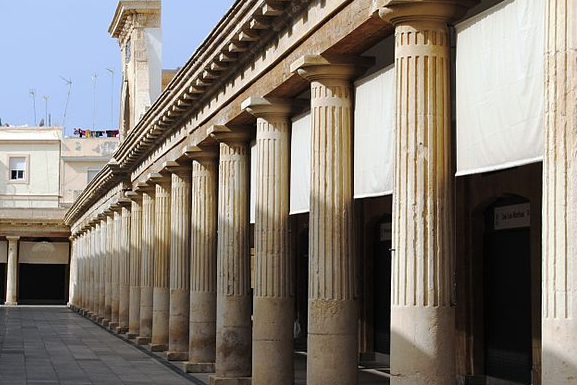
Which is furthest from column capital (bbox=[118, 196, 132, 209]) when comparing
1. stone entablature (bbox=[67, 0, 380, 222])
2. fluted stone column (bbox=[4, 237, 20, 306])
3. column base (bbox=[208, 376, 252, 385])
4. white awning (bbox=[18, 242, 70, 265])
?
white awning (bbox=[18, 242, 70, 265])

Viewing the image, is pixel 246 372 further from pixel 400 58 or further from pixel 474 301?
pixel 400 58

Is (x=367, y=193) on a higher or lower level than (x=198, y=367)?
higher

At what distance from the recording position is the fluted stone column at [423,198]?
1038 centimetres

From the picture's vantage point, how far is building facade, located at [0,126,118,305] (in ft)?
212

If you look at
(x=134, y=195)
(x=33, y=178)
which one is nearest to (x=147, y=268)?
(x=134, y=195)

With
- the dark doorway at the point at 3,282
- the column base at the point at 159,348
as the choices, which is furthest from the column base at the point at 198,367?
the dark doorway at the point at 3,282

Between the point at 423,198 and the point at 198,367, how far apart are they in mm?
11247

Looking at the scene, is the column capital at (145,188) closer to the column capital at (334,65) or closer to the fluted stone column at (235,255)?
the fluted stone column at (235,255)

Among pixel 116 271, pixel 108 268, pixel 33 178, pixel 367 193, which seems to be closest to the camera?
pixel 367 193

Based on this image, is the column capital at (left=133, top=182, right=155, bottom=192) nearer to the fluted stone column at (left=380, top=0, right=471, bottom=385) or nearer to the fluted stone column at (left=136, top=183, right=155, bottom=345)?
the fluted stone column at (left=136, top=183, right=155, bottom=345)

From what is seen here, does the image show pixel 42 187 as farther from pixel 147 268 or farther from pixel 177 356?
pixel 177 356

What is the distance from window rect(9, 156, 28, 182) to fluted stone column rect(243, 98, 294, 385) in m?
53.7

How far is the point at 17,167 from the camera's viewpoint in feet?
224

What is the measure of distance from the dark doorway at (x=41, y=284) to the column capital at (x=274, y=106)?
1982 inches
